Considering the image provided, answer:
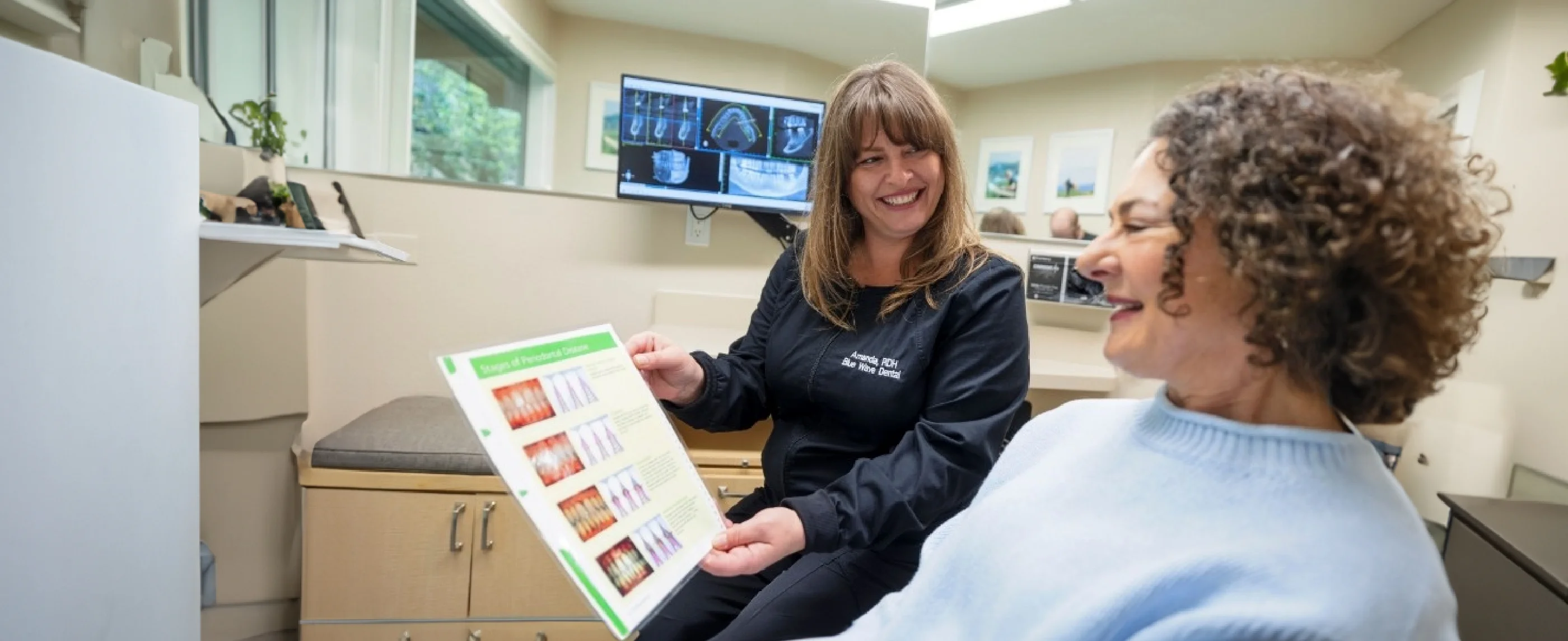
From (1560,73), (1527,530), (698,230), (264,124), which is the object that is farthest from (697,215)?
(1560,73)

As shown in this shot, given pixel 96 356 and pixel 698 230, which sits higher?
pixel 698 230

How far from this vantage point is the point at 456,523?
146 cm

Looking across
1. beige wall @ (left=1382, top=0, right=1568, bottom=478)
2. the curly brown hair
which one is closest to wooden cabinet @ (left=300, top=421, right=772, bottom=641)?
the curly brown hair

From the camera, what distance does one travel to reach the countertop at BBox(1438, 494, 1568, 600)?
1218mm

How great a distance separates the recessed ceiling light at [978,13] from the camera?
2393mm

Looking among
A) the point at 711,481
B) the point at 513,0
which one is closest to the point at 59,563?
the point at 711,481

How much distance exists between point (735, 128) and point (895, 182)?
1.05 m

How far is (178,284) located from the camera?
1.00 metres

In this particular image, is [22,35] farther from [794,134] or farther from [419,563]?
[794,134]

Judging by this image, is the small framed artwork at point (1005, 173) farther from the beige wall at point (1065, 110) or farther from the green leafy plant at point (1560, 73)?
the green leafy plant at point (1560, 73)

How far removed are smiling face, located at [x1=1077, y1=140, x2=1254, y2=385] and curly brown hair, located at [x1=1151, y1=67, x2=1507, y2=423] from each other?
0.7 inches

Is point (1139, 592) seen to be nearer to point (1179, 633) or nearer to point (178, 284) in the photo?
point (1179, 633)

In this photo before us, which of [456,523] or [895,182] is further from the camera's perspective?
[456,523]

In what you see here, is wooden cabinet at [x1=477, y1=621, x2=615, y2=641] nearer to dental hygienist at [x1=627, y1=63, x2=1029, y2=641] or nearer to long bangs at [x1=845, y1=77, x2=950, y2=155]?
dental hygienist at [x1=627, y1=63, x2=1029, y2=641]
